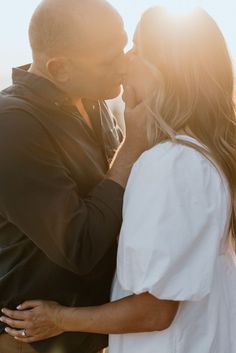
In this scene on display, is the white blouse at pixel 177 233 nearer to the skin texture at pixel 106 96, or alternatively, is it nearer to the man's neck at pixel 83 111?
the skin texture at pixel 106 96

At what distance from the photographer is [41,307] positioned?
2.27 meters

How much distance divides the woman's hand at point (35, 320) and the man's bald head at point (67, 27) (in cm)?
101

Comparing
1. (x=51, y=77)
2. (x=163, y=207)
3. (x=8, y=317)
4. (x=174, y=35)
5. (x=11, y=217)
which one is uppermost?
(x=174, y=35)

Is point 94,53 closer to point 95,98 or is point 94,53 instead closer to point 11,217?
point 95,98

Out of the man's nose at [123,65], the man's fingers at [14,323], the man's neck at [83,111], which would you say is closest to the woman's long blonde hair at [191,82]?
the man's nose at [123,65]

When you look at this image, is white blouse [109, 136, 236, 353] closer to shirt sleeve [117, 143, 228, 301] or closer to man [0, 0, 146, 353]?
shirt sleeve [117, 143, 228, 301]

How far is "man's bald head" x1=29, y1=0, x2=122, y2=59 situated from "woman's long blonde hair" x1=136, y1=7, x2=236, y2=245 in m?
0.44

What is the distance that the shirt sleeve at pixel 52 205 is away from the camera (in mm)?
2127

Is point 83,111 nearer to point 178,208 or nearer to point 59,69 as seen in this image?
point 59,69

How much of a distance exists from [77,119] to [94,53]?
285 mm

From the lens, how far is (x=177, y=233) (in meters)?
1.79

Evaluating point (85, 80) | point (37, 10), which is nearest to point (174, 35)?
point (85, 80)

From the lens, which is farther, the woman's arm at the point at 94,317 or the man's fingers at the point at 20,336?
the man's fingers at the point at 20,336

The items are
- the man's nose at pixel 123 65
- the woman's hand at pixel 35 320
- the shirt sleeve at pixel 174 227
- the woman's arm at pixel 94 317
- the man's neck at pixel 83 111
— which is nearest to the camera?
the shirt sleeve at pixel 174 227
